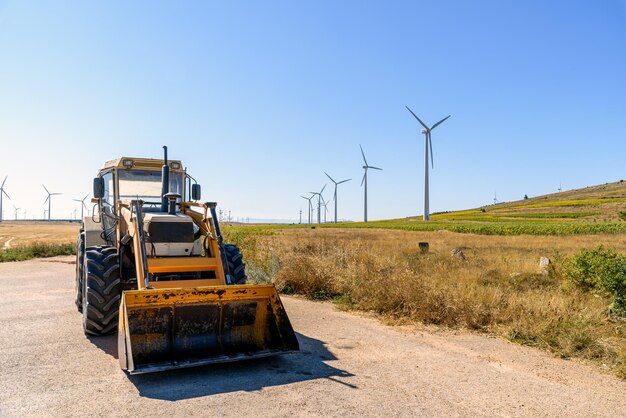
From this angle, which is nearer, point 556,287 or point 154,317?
point 154,317

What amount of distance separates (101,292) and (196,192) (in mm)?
2466

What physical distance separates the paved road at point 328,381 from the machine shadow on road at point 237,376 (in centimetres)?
1

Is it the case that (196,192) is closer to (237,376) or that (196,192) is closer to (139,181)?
(139,181)

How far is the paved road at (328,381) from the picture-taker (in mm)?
4738

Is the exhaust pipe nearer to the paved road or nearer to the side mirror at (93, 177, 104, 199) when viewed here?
the side mirror at (93, 177, 104, 199)

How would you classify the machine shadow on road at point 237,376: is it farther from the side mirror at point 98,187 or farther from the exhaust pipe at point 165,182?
the side mirror at point 98,187

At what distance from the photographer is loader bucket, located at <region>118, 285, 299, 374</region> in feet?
18.2

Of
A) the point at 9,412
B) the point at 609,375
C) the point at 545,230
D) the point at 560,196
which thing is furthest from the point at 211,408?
the point at 560,196

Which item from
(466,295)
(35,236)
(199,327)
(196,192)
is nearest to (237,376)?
(199,327)

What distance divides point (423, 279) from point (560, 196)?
111 metres

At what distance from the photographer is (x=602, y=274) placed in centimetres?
924

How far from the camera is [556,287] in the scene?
1108 cm

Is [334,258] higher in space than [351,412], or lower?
higher

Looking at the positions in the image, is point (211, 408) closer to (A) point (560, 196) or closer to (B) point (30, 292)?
(B) point (30, 292)
